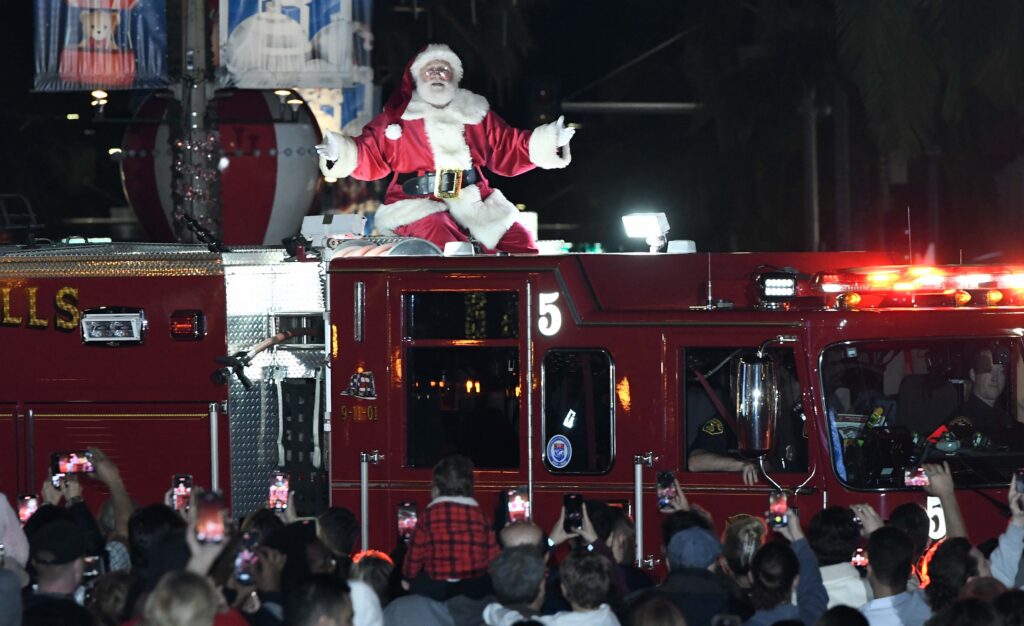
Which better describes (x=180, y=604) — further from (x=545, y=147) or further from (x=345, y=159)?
(x=545, y=147)

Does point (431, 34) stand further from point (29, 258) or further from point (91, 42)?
point (29, 258)

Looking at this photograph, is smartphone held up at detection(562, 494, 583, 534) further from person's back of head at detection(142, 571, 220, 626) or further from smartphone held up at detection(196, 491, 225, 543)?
person's back of head at detection(142, 571, 220, 626)

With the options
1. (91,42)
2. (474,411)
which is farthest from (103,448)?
(91,42)

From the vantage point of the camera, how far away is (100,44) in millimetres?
15656

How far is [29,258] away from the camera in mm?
10398

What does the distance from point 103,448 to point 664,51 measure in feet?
59.0

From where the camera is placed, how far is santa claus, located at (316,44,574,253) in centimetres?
1077

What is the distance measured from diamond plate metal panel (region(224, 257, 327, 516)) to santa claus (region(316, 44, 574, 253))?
93cm

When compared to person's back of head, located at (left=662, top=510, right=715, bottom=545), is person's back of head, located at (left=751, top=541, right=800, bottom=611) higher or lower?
lower

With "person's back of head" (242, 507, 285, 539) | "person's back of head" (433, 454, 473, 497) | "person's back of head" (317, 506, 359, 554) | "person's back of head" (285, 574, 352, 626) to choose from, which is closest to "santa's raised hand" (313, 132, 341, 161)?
"person's back of head" (242, 507, 285, 539)

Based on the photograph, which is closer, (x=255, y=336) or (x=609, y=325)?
(x=609, y=325)

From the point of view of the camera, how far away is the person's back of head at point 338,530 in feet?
26.7

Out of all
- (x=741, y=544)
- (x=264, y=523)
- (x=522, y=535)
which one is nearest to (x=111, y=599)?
(x=264, y=523)

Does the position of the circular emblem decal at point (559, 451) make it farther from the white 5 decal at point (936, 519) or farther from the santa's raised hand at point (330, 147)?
A: the santa's raised hand at point (330, 147)
